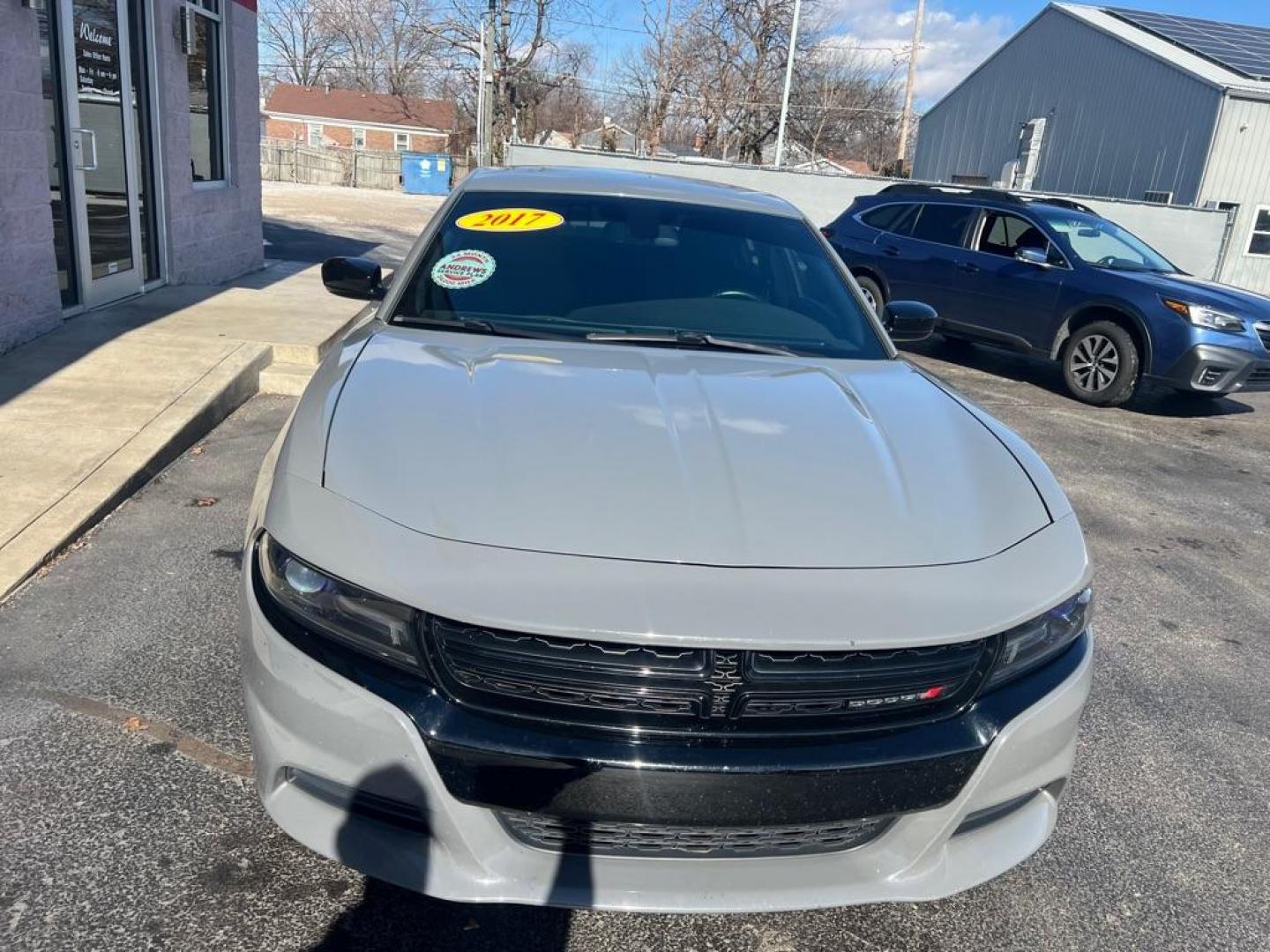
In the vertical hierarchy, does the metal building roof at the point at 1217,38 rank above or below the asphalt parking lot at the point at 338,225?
Answer: above

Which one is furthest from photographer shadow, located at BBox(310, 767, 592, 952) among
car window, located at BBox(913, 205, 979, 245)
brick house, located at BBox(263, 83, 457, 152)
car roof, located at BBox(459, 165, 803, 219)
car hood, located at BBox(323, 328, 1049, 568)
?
brick house, located at BBox(263, 83, 457, 152)

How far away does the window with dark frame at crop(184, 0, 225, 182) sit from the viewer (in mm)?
8953

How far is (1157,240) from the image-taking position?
728 inches

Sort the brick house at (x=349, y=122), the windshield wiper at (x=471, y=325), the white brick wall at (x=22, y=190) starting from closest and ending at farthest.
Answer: the windshield wiper at (x=471, y=325)
the white brick wall at (x=22, y=190)
the brick house at (x=349, y=122)

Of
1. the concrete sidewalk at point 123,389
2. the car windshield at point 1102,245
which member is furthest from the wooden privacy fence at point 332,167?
the concrete sidewalk at point 123,389

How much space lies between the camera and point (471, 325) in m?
3.13

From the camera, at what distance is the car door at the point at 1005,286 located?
30.5 feet

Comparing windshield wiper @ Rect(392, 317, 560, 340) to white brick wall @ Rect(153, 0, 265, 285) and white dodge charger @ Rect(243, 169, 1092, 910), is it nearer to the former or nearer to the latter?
white dodge charger @ Rect(243, 169, 1092, 910)

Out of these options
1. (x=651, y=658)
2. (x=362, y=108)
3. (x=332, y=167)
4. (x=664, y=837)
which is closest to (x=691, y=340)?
(x=651, y=658)

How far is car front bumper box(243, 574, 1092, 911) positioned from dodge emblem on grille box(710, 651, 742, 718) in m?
0.15

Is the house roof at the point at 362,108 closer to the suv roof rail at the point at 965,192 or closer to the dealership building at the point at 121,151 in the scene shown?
the dealership building at the point at 121,151

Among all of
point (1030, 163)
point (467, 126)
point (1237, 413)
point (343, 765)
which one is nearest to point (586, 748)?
point (343, 765)

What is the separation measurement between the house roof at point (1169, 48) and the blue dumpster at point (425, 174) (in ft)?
76.3

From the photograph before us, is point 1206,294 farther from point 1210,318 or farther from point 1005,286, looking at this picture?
point 1005,286
